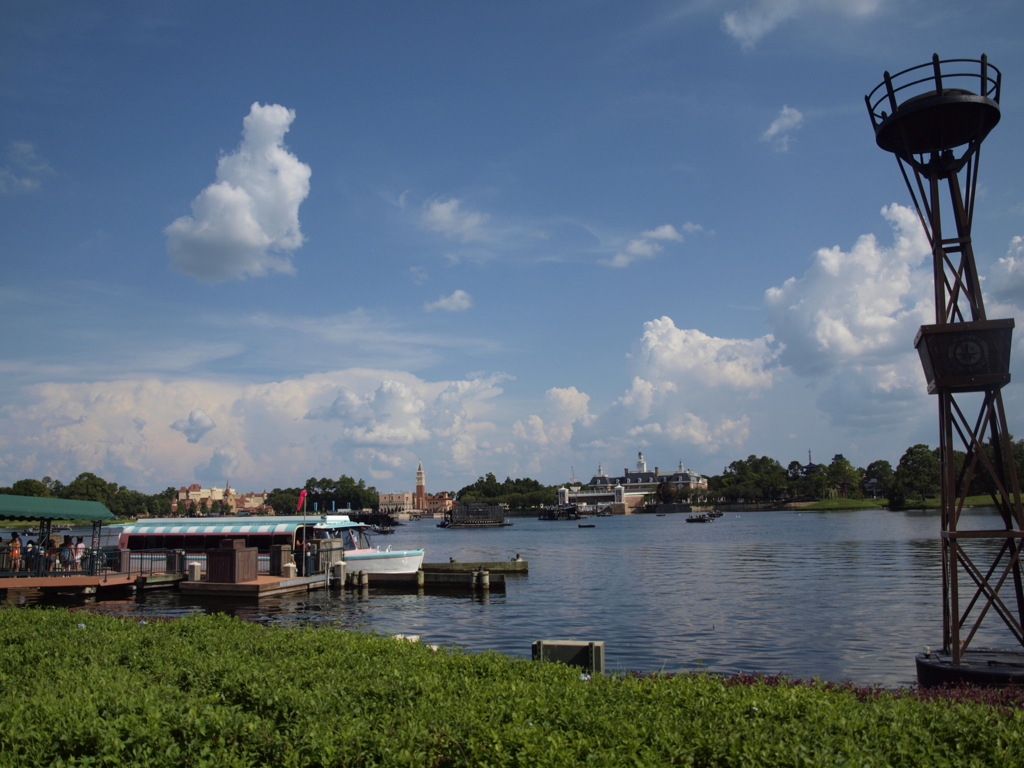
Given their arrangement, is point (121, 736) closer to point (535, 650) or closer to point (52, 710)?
point (52, 710)

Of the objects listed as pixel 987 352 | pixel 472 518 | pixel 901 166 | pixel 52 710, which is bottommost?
pixel 472 518

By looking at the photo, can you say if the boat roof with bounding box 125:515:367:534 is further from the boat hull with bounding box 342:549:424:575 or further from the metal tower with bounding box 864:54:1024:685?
the metal tower with bounding box 864:54:1024:685

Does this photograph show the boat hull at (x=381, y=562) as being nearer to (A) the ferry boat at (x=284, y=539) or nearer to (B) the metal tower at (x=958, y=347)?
(A) the ferry boat at (x=284, y=539)

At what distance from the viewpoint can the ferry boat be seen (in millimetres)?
40125

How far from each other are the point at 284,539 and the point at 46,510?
13.1m

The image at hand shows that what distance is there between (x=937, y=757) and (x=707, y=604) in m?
29.3

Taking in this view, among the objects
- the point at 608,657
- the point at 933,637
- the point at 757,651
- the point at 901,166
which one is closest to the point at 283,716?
the point at 901,166

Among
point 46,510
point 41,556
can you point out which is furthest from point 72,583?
point 46,510

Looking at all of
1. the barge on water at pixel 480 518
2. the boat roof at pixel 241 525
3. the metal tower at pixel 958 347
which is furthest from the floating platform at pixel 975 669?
the barge on water at pixel 480 518

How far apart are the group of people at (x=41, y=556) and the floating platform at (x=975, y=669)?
3505 centimetres

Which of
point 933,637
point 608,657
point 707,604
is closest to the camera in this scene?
point 608,657

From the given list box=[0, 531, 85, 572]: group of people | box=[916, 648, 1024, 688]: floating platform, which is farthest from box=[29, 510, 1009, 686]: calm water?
box=[916, 648, 1024, 688]: floating platform

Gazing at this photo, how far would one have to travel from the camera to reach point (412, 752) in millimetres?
6434

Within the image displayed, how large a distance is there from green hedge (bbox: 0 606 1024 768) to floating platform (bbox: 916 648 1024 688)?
560 cm
